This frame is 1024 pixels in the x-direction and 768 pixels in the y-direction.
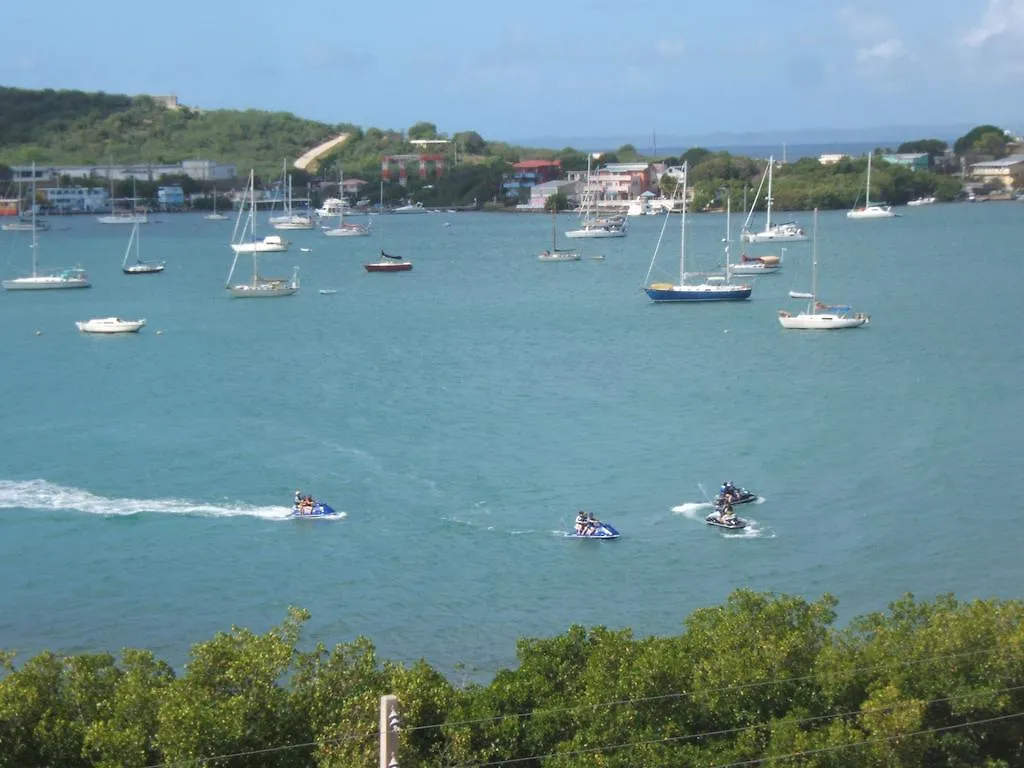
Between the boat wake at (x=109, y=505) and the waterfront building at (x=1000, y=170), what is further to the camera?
the waterfront building at (x=1000, y=170)

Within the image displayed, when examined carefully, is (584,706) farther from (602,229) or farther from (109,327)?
(602,229)

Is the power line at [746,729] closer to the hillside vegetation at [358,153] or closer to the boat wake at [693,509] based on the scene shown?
the boat wake at [693,509]

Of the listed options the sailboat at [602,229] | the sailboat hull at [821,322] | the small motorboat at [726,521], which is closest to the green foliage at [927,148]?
the sailboat at [602,229]

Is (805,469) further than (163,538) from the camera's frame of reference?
Yes

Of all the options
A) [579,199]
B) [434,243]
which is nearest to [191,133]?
[579,199]

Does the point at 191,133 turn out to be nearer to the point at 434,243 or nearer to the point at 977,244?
the point at 434,243

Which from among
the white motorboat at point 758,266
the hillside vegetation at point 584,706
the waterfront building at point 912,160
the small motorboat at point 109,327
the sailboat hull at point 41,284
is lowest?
the small motorboat at point 109,327
